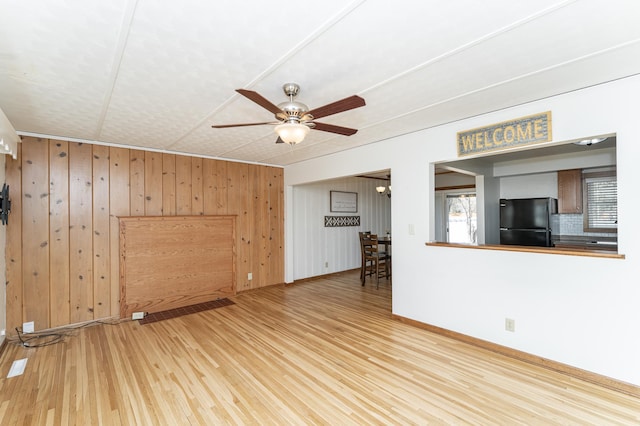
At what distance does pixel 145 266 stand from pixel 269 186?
2488 mm

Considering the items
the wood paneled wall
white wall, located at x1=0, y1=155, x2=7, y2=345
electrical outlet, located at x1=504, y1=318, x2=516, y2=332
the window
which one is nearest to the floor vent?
the wood paneled wall

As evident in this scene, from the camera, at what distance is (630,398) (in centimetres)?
211

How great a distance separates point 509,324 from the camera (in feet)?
9.18

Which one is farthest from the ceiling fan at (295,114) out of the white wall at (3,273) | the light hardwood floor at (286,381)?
the white wall at (3,273)

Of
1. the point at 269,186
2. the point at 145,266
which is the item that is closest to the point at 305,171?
the point at 269,186

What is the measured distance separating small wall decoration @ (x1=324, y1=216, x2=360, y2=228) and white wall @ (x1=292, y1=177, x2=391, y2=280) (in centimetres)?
8

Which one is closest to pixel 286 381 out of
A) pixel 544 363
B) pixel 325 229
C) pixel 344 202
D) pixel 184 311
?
pixel 544 363

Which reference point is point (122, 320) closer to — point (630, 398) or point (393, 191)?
point (393, 191)

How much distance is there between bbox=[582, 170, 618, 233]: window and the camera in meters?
4.19

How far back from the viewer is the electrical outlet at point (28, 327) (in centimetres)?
334

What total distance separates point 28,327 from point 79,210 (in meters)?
1.47

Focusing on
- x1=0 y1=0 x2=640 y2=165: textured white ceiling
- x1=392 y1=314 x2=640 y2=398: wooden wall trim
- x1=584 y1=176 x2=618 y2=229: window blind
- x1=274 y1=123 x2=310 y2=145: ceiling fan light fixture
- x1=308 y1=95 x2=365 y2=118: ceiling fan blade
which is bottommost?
x1=392 y1=314 x2=640 y2=398: wooden wall trim

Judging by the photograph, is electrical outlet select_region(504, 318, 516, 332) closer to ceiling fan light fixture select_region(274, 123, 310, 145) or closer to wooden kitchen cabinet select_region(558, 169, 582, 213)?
ceiling fan light fixture select_region(274, 123, 310, 145)

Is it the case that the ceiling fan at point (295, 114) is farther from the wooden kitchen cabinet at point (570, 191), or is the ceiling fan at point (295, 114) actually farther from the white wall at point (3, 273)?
the wooden kitchen cabinet at point (570, 191)
